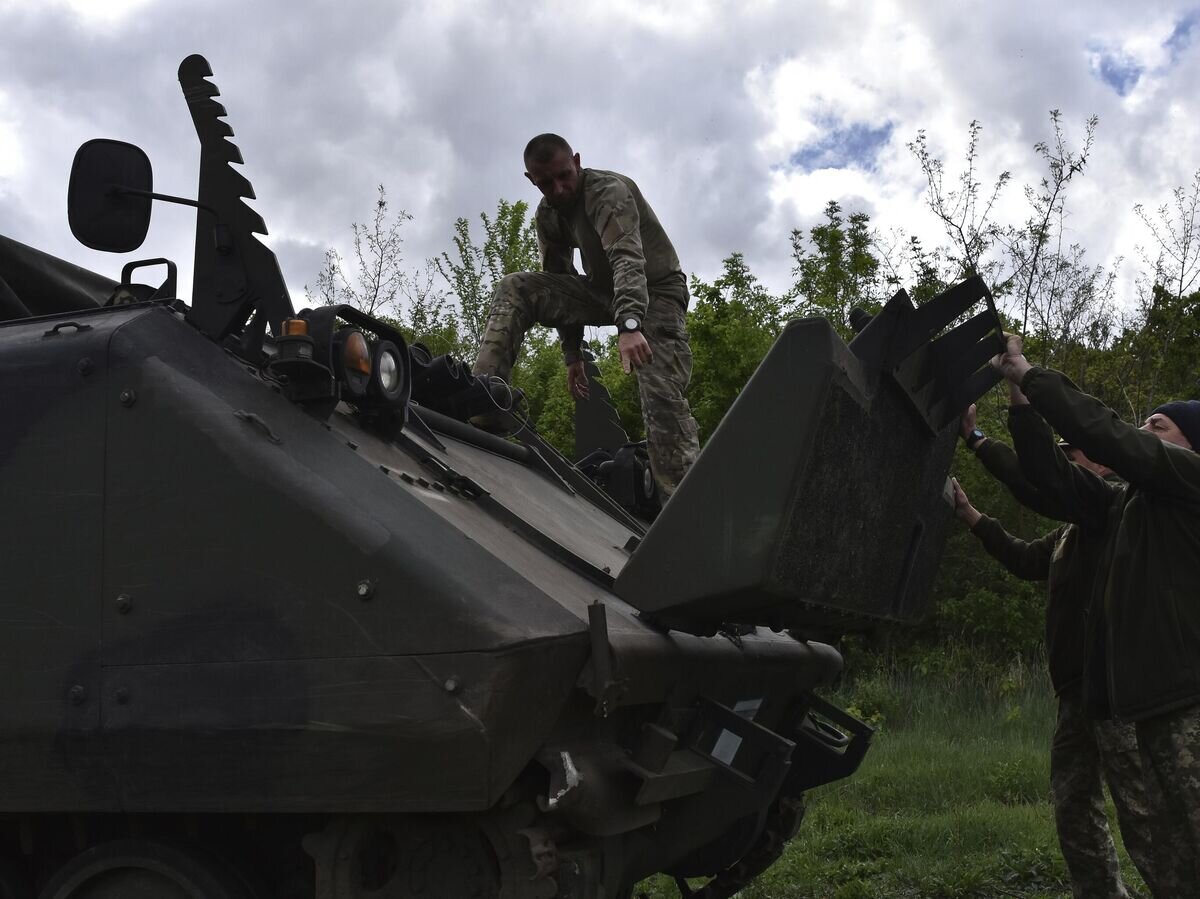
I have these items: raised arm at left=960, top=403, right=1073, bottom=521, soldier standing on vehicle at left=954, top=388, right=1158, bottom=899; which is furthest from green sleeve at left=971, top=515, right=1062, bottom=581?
raised arm at left=960, top=403, right=1073, bottom=521

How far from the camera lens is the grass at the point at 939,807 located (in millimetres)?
5938

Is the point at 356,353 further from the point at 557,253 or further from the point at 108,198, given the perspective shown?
the point at 557,253

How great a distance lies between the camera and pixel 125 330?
3166mm

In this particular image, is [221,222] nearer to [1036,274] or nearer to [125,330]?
[125,330]

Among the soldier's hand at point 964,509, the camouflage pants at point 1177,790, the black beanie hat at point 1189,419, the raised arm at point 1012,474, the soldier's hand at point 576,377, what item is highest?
the black beanie hat at point 1189,419

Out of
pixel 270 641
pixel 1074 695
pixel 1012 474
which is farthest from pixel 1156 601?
pixel 270 641

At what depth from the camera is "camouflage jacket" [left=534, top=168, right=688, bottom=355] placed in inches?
192

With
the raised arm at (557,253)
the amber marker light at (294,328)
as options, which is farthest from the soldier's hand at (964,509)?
the amber marker light at (294,328)

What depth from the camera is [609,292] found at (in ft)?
18.4

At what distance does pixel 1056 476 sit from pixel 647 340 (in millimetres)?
1582

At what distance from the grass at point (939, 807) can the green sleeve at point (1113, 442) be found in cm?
232

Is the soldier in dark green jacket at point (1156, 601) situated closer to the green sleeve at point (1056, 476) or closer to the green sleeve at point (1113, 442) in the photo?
the green sleeve at point (1113, 442)

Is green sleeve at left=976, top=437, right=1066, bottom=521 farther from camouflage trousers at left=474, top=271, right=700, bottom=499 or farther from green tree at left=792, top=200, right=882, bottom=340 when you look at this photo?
green tree at left=792, top=200, right=882, bottom=340

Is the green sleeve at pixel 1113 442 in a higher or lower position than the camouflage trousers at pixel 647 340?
higher
